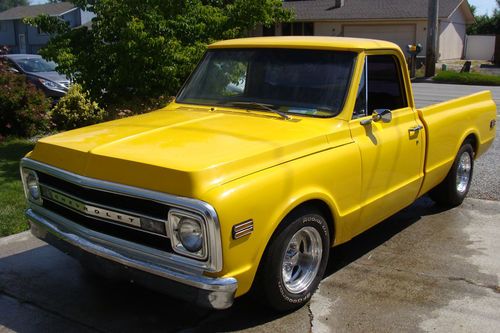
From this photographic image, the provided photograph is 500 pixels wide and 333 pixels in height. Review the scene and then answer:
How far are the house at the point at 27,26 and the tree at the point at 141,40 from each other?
46.3 metres

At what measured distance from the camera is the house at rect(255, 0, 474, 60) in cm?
3559

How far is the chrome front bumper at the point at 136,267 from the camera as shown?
312cm

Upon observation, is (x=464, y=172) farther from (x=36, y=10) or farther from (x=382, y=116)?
(x=36, y=10)

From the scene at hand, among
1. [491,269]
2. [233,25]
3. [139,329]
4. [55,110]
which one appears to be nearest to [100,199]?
[139,329]

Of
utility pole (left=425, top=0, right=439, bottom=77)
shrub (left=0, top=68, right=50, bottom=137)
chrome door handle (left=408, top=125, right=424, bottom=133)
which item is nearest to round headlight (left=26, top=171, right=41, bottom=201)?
chrome door handle (left=408, top=125, right=424, bottom=133)

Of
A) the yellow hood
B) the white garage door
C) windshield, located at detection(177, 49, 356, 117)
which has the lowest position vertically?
the yellow hood

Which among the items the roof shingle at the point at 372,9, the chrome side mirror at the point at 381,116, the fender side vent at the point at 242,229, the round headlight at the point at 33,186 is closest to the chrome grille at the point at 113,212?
the round headlight at the point at 33,186

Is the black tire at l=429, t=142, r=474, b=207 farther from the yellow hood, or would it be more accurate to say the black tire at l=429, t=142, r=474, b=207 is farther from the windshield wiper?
the windshield wiper

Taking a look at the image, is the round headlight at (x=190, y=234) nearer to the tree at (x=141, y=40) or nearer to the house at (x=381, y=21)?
the tree at (x=141, y=40)

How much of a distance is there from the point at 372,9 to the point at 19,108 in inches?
1217

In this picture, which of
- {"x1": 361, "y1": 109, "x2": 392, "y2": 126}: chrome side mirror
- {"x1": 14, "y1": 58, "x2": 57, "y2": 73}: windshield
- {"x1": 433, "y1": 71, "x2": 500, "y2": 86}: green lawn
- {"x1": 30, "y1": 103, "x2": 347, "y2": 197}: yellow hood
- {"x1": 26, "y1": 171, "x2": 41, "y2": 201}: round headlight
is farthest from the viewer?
{"x1": 433, "y1": 71, "x2": 500, "y2": 86}: green lawn

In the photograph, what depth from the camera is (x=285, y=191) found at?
11.4 ft

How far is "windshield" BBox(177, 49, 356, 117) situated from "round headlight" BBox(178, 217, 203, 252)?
62.7 inches

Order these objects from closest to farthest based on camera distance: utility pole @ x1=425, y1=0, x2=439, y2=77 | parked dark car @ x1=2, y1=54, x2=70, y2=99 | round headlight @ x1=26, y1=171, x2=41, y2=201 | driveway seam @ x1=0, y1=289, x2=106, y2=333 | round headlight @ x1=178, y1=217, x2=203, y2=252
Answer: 1. round headlight @ x1=178, y1=217, x2=203, y2=252
2. driveway seam @ x1=0, y1=289, x2=106, y2=333
3. round headlight @ x1=26, y1=171, x2=41, y2=201
4. parked dark car @ x1=2, y1=54, x2=70, y2=99
5. utility pole @ x1=425, y1=0, x2=439, y2=77
